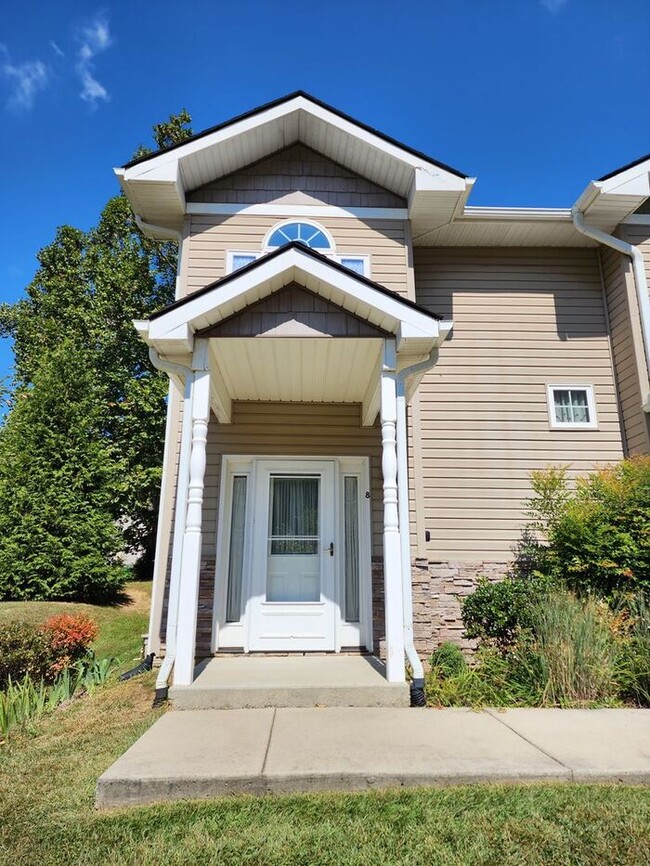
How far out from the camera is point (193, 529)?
14.3ft

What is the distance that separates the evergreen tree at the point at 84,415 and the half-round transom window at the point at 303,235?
5.85 metres

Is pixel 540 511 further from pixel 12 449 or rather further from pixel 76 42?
pixel 76 42

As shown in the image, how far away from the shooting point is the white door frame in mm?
5766

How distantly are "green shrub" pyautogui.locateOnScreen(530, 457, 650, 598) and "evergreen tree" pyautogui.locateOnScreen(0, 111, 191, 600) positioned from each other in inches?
303

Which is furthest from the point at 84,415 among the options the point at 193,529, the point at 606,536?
the point at 606,536

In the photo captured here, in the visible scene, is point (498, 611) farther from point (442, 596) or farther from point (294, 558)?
point (294, 558)

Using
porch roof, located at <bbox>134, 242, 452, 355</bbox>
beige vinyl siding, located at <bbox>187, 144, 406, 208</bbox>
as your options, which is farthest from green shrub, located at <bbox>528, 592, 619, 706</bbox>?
beige vinyl siding, located at <bbox>187, 144, 406, 208</bbox>

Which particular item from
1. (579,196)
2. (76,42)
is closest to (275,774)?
(579,196)

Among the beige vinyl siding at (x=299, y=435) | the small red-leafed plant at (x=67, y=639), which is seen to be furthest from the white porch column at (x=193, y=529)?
the small red-leafed plant at (x=67, y=639)

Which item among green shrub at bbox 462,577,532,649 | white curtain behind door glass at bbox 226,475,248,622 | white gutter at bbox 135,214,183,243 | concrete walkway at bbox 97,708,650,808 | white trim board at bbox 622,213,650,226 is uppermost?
white trim board at bbox 622,213,650,226

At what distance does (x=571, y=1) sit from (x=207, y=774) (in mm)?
10089

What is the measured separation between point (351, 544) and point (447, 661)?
5.44ft

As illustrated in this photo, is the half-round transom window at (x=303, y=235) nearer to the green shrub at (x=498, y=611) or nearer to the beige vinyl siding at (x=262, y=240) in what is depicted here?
the beige vinyl siding at (x=262, y=240)

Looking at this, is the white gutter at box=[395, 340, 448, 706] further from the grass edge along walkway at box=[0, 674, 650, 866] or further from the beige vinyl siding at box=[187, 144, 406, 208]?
the beige vinyl siding at box=[187, 144, 406, 208]
